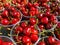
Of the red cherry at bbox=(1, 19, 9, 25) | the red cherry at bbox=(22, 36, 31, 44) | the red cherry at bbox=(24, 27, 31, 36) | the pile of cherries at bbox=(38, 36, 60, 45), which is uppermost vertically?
the red cherry at bbox=(1, 19, 9, 25)

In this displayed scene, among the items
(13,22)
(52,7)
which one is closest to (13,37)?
(13,22)

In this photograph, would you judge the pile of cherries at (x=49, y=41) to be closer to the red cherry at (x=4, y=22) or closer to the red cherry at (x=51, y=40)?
the red cherry at (x=51, y=40)

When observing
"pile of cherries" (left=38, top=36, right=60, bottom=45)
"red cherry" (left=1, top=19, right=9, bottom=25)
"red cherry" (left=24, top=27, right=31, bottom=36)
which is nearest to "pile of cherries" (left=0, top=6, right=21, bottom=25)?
"red cherry" (left=1, top=19, right=9, bottom=25)

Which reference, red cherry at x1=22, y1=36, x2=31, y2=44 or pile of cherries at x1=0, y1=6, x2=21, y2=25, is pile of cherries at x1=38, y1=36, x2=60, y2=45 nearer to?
red cherry at x1=22, y1=36, x2=31, y2=44

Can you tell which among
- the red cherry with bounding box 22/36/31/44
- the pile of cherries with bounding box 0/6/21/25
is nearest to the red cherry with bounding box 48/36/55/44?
the red cherry with bounding box 22/36/31/44

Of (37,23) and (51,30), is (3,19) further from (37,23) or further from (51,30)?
(51,30)

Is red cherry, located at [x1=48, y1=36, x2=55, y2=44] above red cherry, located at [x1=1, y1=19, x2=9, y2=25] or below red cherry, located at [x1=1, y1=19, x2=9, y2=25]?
below

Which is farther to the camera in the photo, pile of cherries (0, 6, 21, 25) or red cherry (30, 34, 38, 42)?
pile of cherries (0, 6, 21, 25)

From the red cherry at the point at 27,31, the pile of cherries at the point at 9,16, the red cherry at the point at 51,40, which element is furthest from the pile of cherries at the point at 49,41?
the pile of cherries at the point at 9,16
